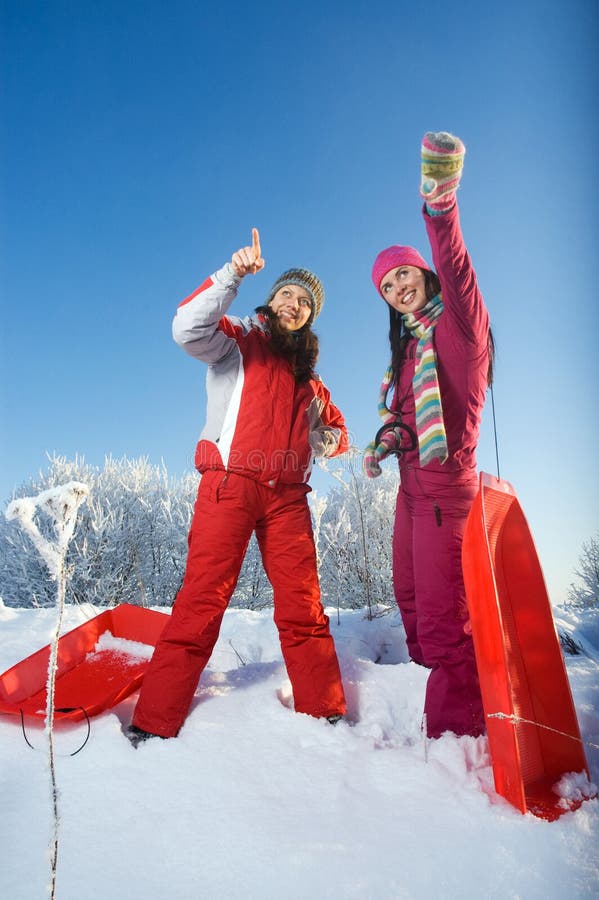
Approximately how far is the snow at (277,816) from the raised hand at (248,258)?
1.66m

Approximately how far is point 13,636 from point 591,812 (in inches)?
110

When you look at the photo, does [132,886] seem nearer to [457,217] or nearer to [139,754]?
[139,754]

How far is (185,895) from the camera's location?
41.4 inches

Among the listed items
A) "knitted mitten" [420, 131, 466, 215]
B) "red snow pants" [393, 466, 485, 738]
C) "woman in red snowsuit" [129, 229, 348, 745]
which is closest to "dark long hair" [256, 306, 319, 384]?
→ "woman in red snowsuit" [129, 229, 348, 745]

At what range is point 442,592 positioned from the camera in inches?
78.0

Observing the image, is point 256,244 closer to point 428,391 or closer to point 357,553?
point 428,391

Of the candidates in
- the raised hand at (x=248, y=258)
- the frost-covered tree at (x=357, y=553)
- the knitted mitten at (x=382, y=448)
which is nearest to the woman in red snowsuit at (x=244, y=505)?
the raised hand at (x=248, y=258)

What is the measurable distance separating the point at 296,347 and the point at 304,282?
1.23 feet

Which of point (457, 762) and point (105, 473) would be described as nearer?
point (457, 762)

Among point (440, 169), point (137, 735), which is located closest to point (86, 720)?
point (137, 735)

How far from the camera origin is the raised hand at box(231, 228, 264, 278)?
2.00 meters

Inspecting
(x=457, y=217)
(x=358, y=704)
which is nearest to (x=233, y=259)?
(x=457, y=217)

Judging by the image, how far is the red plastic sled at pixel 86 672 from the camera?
193 centimetres

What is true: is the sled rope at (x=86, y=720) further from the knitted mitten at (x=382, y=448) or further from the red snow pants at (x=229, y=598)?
the knitted mitten at (x=382, y=448)
